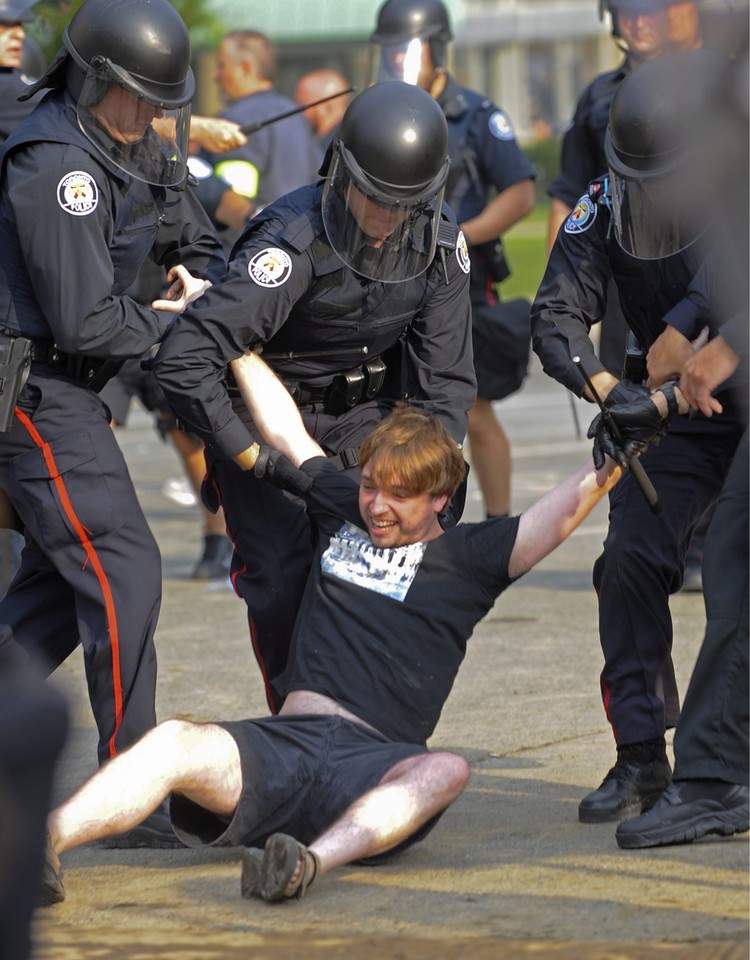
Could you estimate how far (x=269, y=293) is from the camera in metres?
4.25

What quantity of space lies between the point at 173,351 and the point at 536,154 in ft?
126

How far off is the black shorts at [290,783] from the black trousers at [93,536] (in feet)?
1.55

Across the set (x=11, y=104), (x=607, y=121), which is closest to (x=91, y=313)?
(x=11, y=104)

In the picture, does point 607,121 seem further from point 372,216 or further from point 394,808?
point 394,808

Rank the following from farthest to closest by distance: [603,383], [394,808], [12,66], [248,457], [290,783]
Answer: [12,66] < [603,383] < [248,457] < [290,783] < [394,808]

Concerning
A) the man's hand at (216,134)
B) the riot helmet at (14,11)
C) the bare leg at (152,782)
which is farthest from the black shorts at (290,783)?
the riot helmet at (14,11)

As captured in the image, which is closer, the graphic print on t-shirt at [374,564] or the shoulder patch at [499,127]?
the graphic print on t-shirt at [374,564]

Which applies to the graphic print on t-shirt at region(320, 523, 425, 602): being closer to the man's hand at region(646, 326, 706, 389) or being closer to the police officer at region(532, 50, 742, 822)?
the police officer at region(532, 50, 742, 822)

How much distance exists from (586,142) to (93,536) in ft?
11.1

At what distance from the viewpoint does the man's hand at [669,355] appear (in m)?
4.21

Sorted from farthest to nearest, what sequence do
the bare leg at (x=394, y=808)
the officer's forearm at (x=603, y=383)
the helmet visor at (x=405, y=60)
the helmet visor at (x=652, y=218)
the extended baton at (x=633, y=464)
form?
Answer: 1. the helmet visor at (x=405, y=60)
2. the officer's forearm at (x=603, y=383)
3. the helmet visor at (x=652, y=218)
4. the extended baton at (x=633, y=464)
5. the bare leg at (x=394, y=808)

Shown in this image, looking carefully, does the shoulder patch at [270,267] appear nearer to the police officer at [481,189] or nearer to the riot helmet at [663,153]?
the riot helmet at [663,153]

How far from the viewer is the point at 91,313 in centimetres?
414

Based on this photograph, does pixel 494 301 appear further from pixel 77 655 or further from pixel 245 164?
pixel 77 655
